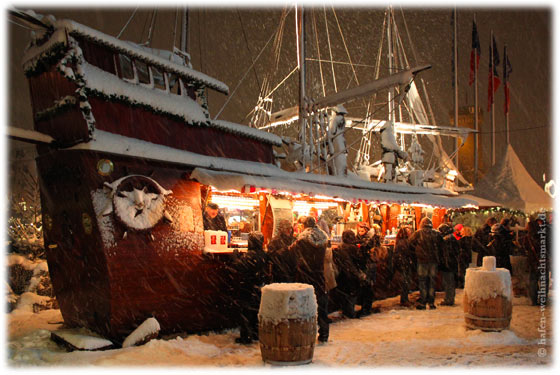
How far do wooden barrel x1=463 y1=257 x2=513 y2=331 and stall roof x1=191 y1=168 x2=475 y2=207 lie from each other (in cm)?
397

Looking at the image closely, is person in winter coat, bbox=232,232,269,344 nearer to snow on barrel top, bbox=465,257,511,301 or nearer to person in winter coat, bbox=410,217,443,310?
snow on barrel top, bbox=465,257,511,301

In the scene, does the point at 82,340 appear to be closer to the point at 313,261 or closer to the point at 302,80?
the point at 313,261

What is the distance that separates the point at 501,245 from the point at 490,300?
3.95 metres

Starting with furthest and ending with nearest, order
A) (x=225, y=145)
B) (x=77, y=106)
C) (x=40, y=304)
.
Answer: (x=40, y=304)
(x=225, y=145)
(x=77, y=106)

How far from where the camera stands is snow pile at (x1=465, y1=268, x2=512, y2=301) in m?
8.45

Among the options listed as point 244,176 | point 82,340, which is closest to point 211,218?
point 244,176

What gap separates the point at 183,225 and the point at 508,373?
559 cm

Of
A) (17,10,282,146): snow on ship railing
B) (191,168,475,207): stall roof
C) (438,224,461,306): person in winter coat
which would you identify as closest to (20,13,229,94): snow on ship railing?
(17,10,282,146): snow on ship railing

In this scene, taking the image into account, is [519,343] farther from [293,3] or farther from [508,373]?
[293,3]

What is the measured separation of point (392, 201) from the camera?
559 inches

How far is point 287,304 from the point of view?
21.2ft

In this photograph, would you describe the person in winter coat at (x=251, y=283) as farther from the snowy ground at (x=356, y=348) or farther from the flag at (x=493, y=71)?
the flag at (x=493, y=71)

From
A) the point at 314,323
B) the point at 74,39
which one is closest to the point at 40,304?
the point at 74,39

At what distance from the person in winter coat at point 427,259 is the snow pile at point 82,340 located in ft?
24.1
